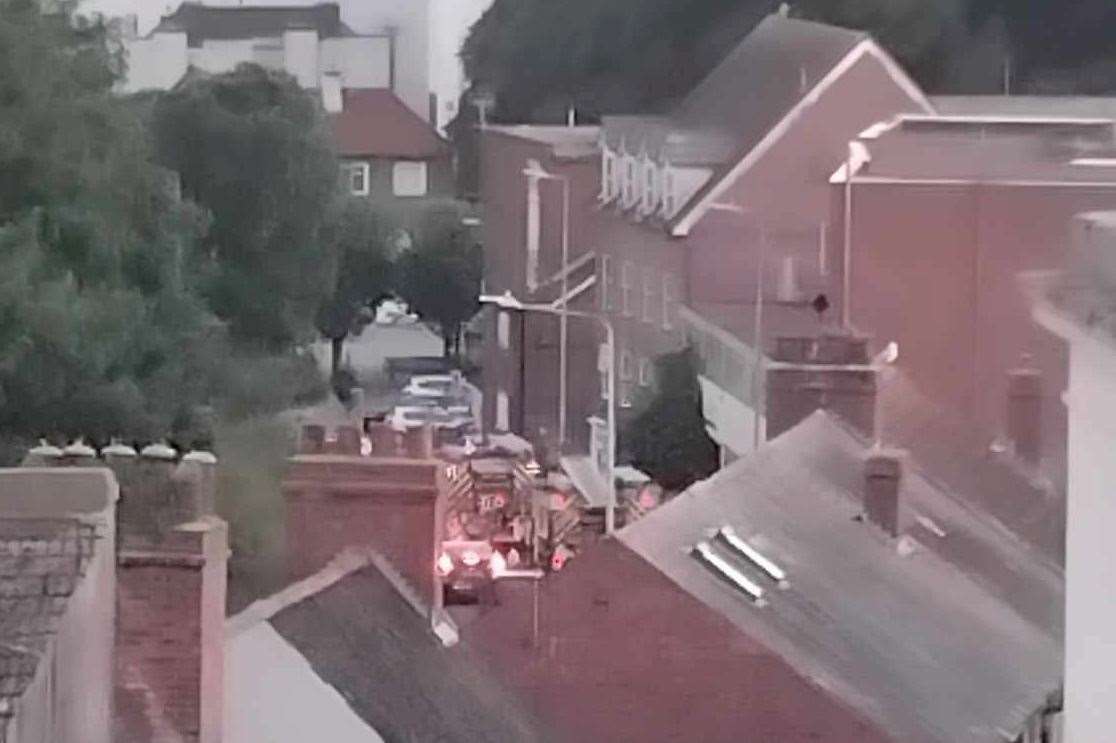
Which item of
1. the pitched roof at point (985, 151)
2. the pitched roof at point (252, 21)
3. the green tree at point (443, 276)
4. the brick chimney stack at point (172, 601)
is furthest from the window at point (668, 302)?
the pitched roof at point (252, 21)

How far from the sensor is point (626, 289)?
29.6m

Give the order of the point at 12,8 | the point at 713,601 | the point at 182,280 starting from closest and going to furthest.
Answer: the point at 713,601 → the point at 12,8 → the point at 182,280

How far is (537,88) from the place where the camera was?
42.7 meters

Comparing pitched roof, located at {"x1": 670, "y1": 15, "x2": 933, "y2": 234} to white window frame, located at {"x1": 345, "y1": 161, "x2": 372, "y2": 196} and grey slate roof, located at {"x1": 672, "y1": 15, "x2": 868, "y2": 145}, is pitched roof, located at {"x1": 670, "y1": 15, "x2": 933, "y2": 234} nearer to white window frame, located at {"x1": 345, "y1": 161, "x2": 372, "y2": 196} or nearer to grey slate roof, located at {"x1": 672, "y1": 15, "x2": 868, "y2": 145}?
grey slate roof, located at {"x1": 672, "y1": 15, "x2": 868, "y2": 145}

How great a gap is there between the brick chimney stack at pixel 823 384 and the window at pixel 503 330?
704 inches

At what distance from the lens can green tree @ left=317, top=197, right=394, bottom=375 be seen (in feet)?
123

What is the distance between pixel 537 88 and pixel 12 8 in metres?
17.5

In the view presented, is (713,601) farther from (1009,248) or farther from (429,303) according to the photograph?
(429,303)

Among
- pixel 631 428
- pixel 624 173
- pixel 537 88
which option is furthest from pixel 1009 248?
pixel 537 88

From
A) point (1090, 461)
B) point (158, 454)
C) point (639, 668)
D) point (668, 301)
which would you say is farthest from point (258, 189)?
point (1090, 461)

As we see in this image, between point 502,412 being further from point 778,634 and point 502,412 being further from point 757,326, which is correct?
point 778,634

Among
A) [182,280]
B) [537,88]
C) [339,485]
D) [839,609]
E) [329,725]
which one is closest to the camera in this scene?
[329,725]

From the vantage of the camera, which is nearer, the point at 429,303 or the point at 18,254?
the point at 18,254

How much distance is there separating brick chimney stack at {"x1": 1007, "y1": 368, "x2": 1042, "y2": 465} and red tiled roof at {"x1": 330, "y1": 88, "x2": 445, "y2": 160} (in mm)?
32921
